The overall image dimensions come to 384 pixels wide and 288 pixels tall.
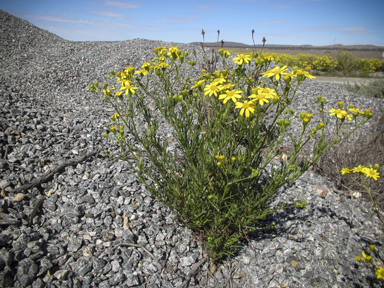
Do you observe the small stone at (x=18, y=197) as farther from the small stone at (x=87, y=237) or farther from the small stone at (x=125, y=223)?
the small stone at (x=125, y=223)

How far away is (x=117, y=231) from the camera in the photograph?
215 centimetres

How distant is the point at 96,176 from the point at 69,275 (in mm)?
1161

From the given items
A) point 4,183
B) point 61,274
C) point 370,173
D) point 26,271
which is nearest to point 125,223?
point 61,274

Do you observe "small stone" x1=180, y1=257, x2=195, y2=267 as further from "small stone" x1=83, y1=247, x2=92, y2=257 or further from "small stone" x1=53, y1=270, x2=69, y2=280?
"small stone" x1=53, y1=270, x2=69, y2=280

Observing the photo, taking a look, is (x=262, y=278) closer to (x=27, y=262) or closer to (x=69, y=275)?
(x=69, y=275)

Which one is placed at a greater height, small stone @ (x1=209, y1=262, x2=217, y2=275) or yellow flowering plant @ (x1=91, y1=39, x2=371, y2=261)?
yellow flowering plant @ (x1=91, y1=39, x2=371, y2=261)

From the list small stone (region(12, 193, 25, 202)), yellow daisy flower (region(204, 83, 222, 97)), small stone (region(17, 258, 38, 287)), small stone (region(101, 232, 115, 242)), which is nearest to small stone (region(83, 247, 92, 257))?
small stone (region(101, 232, 115, 242))

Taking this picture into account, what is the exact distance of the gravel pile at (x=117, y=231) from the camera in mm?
1816

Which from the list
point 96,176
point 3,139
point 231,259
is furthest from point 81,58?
point 231,259

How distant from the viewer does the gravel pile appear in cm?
182

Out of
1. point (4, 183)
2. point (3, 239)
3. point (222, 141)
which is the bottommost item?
point (3, 239)

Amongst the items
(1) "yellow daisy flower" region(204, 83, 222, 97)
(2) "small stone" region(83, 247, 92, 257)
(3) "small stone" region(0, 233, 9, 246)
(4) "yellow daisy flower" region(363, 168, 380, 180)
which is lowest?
(2) "small stone" region(83, 247, 92, 257)

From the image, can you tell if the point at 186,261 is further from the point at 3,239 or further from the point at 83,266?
the point at 3,239

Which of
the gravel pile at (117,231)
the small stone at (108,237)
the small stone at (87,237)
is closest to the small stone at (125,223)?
the gravel pile at (117,231)
